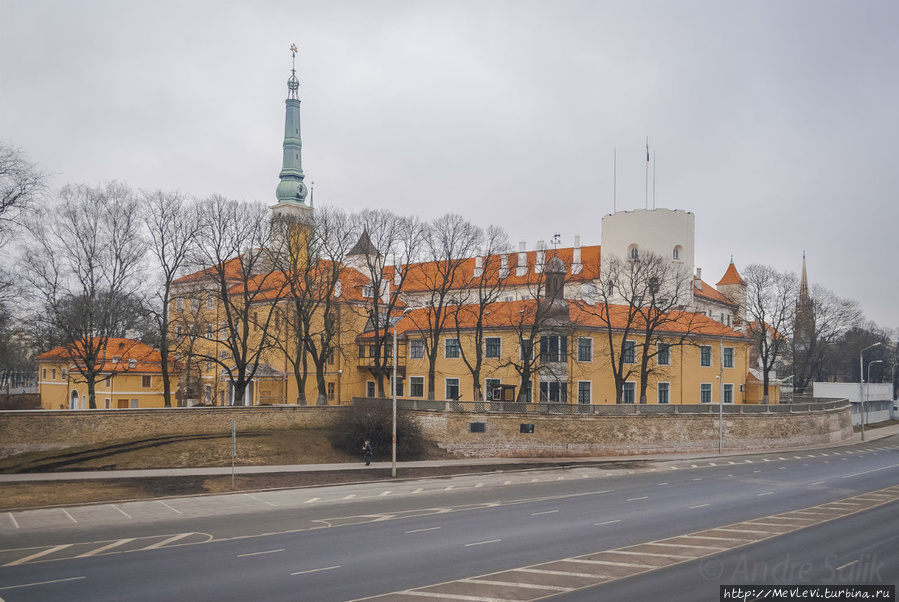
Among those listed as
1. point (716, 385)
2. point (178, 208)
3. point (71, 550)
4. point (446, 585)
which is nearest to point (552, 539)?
point (446, 585)

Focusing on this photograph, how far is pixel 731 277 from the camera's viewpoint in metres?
97.8

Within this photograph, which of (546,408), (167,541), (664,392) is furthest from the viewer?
(664,392)

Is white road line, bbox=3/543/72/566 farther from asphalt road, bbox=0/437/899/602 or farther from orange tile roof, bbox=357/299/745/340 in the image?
orange tile roof, bbox=357/299/745/340

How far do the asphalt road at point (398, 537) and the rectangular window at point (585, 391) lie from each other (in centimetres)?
2138

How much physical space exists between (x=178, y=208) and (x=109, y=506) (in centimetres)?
2708

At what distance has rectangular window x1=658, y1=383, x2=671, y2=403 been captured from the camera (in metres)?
62.3

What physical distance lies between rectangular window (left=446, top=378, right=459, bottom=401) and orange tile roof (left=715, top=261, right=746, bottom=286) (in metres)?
51.9

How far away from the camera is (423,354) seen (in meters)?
64.2

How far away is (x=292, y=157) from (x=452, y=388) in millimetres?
44096

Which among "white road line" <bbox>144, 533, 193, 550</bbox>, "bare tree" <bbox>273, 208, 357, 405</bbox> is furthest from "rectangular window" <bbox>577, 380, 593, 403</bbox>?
"white road line" <bbox>144, 533, 193, 550</bbox>

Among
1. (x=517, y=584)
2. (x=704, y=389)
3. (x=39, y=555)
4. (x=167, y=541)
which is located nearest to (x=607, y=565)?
(x=517, y=584)

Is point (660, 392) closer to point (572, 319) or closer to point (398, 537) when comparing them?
point (572, 319)

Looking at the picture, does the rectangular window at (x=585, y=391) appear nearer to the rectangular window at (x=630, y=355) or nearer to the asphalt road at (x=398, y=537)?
the rectangular window at (x=630, y=355)

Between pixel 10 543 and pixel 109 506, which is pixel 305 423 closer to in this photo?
pixel 109 506
